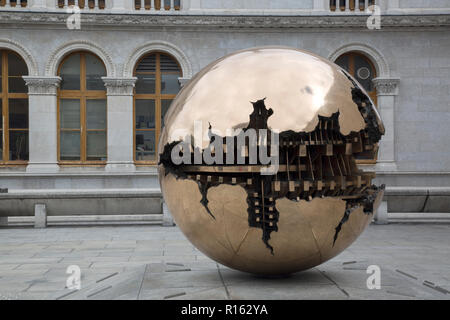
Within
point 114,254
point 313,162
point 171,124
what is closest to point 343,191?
point 313,162

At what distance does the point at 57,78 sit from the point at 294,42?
8317 millimetres

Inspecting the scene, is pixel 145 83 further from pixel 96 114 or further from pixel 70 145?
pixel 70 145

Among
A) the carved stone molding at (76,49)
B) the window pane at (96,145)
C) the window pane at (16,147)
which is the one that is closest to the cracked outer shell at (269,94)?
the carved stone molding at (76,49)

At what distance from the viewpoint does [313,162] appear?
4359mm

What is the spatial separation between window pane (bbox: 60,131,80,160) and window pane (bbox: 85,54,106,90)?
1.76 m

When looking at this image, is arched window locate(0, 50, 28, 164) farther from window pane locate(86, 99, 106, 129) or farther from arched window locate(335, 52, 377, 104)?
arched window locate(335, 52, 377, 104)

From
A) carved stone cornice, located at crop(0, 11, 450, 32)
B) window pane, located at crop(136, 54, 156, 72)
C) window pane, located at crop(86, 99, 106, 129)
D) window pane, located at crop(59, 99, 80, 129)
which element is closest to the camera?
carved stone cornice, located at crop(0, 11, 450, 32)

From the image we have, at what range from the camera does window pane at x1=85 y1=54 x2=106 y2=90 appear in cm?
1817

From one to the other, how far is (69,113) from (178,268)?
550 inches

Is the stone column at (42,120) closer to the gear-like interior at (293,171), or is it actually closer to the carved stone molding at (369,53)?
the carved stone molding at (369,53)

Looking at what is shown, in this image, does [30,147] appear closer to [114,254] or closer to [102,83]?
[102,83]

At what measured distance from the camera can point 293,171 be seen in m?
4.32

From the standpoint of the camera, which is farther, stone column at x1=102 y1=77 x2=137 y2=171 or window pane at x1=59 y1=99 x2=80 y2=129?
window pane at x1=59 y1=99 x2=80 y2=129

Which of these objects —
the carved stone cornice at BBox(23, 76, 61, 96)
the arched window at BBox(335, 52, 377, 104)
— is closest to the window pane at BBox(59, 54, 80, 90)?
the carved stone cornice at BBox(23, 76, 61, 96)
